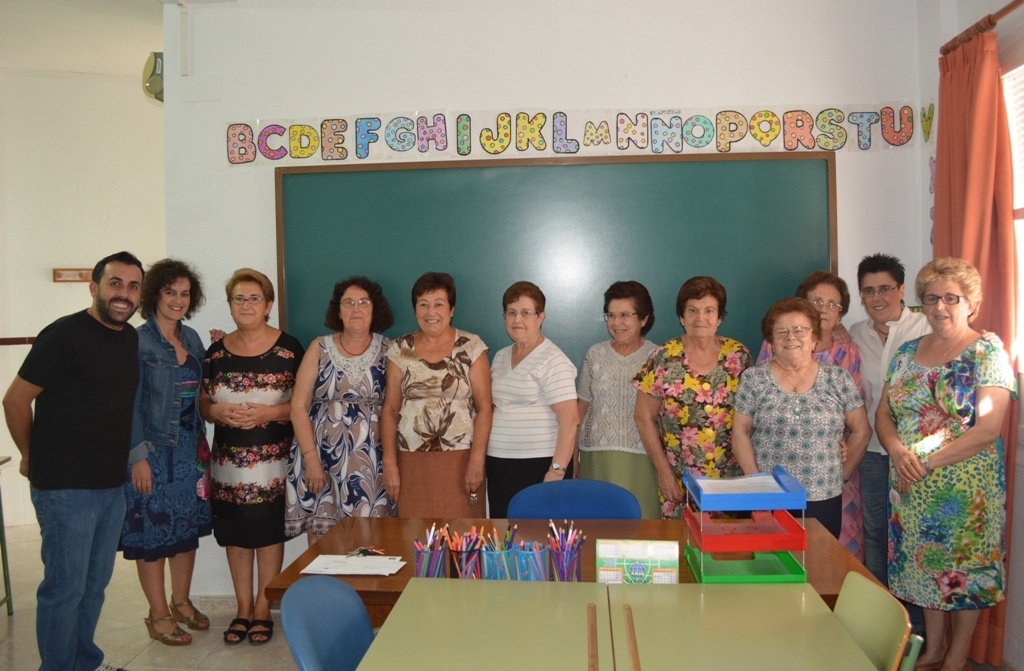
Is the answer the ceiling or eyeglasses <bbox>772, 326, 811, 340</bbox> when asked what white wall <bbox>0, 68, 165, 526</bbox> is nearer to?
the ceiling

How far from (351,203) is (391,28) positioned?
0.93 m

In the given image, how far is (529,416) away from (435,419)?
41 centimetres

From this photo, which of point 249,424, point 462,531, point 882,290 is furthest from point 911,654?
point 249,424

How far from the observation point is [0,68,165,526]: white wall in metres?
5.74

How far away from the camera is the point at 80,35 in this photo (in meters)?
5.07

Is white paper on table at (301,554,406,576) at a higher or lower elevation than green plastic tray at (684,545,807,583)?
lower

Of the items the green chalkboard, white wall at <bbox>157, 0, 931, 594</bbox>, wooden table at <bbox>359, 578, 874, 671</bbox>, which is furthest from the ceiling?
wooden table at <bbox>359, 578, 874, 671</bbox>

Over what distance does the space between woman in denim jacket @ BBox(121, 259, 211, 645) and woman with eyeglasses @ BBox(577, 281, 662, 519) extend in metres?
1.82

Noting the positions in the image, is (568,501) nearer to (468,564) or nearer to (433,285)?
(468,564)

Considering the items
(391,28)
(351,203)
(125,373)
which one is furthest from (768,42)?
(125,373)

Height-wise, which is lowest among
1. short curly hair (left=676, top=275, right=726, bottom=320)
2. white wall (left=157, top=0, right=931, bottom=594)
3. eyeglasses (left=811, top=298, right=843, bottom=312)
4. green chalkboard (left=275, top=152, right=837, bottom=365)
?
eyeglasses (left=811, top=298, right=843, bottom=312)

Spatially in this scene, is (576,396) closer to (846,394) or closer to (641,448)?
(641,448)

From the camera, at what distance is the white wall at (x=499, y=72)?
387 cm

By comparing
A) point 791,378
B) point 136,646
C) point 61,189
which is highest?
point 61,189
